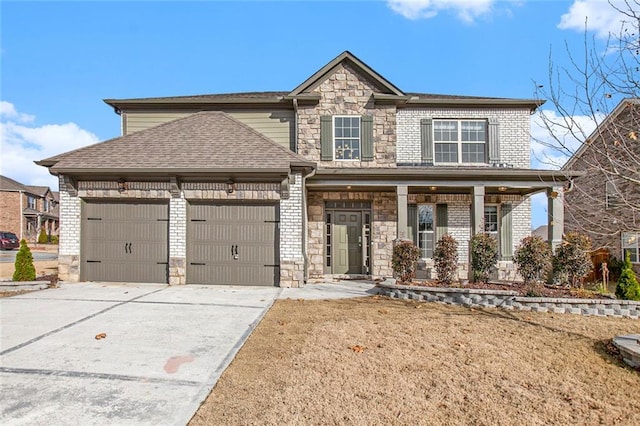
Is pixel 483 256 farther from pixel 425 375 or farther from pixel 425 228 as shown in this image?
pixel 425 375

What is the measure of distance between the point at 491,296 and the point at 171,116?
467 inches

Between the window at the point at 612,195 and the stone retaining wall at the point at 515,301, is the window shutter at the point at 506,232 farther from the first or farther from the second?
the window at the point at 612,195

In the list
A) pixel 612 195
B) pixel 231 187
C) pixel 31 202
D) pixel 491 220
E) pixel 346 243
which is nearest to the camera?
pixel 612 195

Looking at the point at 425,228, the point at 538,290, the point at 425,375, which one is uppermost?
the point at 425,228

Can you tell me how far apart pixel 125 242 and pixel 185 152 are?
120 inches

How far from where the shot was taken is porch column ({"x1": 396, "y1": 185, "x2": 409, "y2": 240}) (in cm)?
1035

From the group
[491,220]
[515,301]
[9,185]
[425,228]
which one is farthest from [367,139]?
[9,185]

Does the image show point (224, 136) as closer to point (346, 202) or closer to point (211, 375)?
point (346, 202)

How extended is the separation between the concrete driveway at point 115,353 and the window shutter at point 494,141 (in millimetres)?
9254

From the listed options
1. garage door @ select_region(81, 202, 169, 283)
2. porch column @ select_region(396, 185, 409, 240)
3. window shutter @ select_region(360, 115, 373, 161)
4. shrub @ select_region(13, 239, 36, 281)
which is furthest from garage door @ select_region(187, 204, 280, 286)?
shrub @ select_region(13, 239, 36, 281)

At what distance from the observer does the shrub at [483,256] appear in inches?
347

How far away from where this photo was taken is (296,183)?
9.79 meters

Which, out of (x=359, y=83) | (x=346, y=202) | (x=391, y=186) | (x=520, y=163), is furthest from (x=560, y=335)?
(x=359, y=83)

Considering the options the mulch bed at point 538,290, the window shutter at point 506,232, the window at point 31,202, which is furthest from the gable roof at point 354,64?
the window at point 31,202
